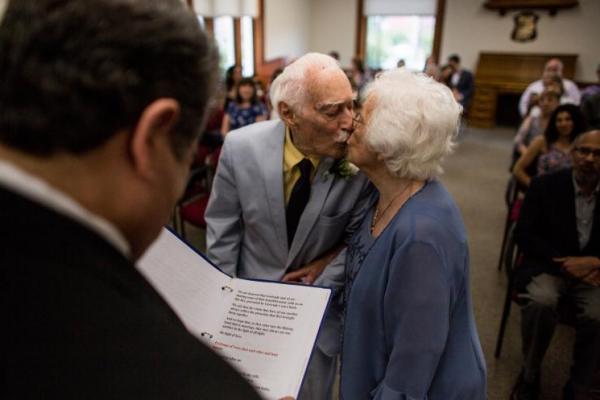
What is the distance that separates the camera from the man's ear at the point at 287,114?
131 cm

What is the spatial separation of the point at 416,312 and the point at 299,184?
0.53m

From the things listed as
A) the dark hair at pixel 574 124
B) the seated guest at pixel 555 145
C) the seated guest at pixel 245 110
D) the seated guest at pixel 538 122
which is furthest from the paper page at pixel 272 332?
the seated guest at pixel 245 110

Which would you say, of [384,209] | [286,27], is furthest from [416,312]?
[286,27]

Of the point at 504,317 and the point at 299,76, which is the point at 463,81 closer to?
the point at 504,317

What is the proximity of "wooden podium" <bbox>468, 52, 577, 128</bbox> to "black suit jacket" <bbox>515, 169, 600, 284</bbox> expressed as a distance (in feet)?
23.3

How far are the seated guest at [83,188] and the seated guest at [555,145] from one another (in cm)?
307

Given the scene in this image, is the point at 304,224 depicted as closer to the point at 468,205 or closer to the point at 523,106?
the point at 468,205

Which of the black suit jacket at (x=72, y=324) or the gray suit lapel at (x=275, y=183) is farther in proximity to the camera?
the gray suit lapel at (x=275, y=183)

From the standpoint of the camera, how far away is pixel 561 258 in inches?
82.7

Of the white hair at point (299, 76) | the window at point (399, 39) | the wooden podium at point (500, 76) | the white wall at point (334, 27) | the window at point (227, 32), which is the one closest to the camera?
the white hair at point (299, 76)

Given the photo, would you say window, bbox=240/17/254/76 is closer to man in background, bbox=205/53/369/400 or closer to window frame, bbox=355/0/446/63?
window frame, bbox=355/0/446/63

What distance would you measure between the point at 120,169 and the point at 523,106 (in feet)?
18.1

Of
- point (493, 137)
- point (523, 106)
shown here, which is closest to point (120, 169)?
point (523, 106)

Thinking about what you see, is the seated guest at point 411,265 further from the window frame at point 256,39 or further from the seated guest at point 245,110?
the window frame at point 256,39
